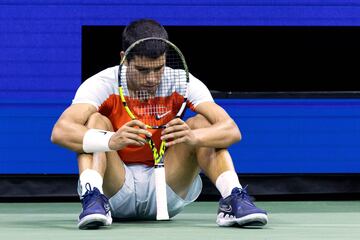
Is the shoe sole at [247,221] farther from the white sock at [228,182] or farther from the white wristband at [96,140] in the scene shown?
the white wristband at [96,140]

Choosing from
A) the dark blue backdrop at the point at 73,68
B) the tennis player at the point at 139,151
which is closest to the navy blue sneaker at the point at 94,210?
the tennis player at the point at 139,151

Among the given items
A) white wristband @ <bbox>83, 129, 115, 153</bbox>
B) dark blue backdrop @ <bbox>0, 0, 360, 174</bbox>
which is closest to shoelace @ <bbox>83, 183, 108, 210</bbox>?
white wristband @ <bbox>83, 129, 115, 153</bbox>

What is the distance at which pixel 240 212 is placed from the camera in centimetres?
513

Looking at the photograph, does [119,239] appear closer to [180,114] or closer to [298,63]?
[180,114]

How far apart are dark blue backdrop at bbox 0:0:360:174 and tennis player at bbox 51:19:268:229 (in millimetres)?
2270

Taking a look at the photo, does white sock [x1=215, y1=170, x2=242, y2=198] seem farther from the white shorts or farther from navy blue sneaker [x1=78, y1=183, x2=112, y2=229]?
navy blue sneaker [x1=78, y1=183, x2=112, y2=229]

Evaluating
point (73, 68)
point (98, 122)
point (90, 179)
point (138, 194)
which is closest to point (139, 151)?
point (138, 194)

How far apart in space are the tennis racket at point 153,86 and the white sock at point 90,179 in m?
0.29

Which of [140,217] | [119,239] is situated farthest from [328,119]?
[119,239]

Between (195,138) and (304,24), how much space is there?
2.95 metres

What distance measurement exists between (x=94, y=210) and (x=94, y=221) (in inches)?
2.1

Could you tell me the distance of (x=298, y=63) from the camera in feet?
25.7

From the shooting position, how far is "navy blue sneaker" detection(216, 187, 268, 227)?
5.11 metres

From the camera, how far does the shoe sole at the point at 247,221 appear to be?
5105 mm
